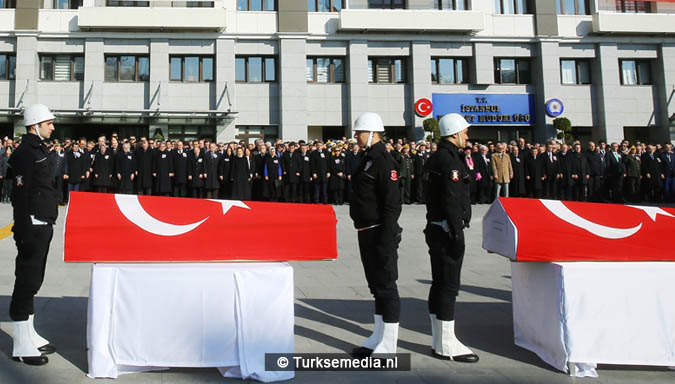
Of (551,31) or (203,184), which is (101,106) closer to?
(203,184)

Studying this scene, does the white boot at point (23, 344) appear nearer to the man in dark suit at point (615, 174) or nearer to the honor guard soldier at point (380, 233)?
the honor guard soldier at point (380, 233)

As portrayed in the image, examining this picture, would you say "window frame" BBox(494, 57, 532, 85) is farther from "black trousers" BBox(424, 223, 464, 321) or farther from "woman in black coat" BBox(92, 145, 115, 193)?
"black trousers" BBox(424, 223, 464, 321)

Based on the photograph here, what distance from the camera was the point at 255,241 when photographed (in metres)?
4.45

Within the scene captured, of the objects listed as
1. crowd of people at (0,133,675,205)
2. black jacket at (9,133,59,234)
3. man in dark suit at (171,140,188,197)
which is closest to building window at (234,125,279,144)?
crowd of people at (0,133,675,205)

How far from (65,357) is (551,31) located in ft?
101

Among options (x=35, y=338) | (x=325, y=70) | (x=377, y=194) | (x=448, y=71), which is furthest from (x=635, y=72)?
(x=35, y=338)

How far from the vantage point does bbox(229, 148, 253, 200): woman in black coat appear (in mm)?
16250

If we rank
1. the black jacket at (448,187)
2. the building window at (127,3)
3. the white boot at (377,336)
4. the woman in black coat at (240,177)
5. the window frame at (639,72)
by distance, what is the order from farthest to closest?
the window frame at (639,72) < the building window at (127,3) < the woman in black coat at (240,177) < the white boot at (377,336) < the black jacket at (448,187)

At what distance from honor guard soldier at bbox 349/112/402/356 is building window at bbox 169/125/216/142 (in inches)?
945

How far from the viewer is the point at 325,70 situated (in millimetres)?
28297

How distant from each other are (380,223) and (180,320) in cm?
192

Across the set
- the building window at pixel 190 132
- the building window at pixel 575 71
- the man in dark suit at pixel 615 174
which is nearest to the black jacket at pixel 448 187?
the man in dark suit at pixel 615 174

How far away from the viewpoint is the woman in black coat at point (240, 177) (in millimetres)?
16250

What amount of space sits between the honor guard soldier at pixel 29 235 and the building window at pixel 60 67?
84.6 feet
